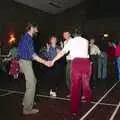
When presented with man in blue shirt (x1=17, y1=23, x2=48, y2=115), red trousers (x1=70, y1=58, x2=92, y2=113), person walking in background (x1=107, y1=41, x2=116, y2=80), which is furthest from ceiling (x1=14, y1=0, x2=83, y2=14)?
red trousers (x1=70, y1=58, x2=92, y2=113)

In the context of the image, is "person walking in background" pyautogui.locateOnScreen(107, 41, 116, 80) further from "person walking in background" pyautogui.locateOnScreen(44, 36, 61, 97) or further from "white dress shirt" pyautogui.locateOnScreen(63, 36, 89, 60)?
"white dress shirt" pyautogui.locateOnScreen(63, 36, 89, 60)

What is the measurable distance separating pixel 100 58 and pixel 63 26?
404 inches

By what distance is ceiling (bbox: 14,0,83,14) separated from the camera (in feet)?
60.8

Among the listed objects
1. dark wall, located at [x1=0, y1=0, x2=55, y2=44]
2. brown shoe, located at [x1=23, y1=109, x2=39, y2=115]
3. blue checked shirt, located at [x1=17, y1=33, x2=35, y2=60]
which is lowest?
brown shoe, located at [x1=23, y1=109, x2=39, y2=115]

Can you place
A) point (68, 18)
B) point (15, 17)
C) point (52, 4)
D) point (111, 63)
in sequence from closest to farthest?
point (111, 63) → point (15, 17) → point (52, 4) → point (68, 18)

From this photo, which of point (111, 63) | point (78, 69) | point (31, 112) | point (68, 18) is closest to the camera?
point (78, 69)

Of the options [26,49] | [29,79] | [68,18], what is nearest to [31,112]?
[29,79]

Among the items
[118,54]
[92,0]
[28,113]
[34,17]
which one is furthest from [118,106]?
[92,0]

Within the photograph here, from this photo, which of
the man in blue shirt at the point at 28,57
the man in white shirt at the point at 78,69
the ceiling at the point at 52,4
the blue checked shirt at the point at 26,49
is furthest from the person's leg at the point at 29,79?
the ceiling at the point at 52,4

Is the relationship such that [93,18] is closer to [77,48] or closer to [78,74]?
[77,48]

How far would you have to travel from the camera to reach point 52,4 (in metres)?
20.2

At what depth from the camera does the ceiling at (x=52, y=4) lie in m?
18.5

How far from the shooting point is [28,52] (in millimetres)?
6008

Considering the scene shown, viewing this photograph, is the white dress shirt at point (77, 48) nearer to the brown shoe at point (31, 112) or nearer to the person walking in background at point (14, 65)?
the brown shoe at point (31, 112)
